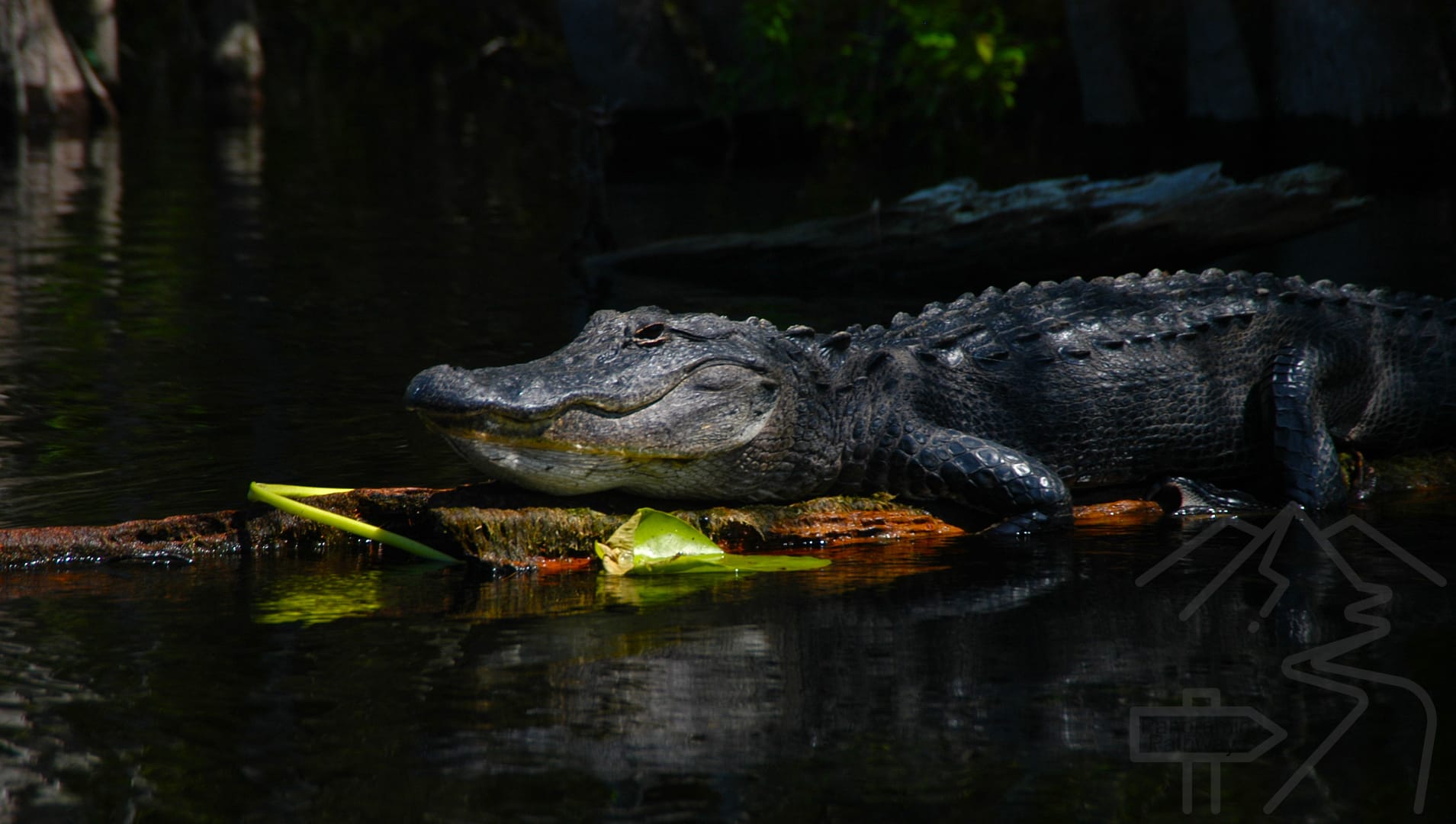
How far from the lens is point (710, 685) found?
4.28 metres

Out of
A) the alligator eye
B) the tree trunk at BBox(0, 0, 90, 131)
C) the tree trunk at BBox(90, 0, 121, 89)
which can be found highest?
the tree trunk at BBox(90, 0, 121, 89)

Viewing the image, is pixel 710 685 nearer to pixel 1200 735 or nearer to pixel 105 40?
pixel 1200 735

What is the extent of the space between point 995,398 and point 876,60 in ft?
52.4

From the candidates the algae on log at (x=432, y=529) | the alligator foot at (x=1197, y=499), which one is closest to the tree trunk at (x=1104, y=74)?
the alligator foot at (x=1197, y=499)

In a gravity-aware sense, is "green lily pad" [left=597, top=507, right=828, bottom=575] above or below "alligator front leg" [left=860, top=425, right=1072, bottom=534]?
below

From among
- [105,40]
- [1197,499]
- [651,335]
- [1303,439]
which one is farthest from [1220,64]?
[105,40]

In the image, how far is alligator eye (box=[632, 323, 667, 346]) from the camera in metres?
5.62

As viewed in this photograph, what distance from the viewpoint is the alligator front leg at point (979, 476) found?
585 cm

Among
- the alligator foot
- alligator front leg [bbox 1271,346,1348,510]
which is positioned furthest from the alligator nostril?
alligator front leg [bbox 1271,346,1348,510]

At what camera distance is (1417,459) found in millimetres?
6660

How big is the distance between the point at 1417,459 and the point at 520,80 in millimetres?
35472

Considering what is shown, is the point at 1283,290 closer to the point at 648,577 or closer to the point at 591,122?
the point at 648,577

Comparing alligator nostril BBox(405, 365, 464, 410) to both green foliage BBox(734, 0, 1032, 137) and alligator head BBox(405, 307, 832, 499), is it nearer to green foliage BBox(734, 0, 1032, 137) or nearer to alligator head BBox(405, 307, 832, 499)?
alligator head BBox(405, 307, 832, 499)

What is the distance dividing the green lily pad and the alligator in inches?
8.1
